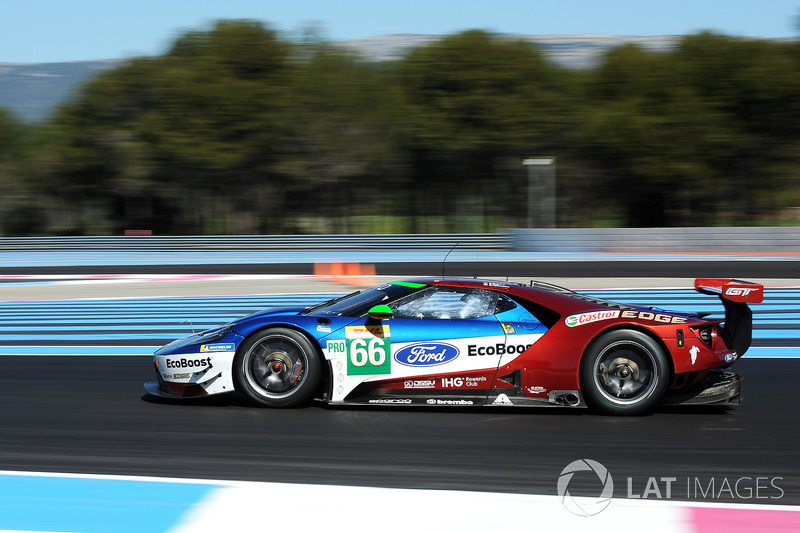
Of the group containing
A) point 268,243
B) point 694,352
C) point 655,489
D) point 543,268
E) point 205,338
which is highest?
point 205,338

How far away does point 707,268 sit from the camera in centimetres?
1931

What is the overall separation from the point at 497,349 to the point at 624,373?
919mm

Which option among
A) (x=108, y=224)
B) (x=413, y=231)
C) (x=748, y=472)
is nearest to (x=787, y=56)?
(x=413, y=231)

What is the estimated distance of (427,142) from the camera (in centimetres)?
3247

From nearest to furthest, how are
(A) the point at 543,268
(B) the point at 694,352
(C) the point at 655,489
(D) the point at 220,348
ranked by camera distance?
(C) the point at 655,489
(B) the point at 694,352
(D) the point at 220,348
(A) the point at 543,268

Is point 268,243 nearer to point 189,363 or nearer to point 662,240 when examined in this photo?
point 662,240

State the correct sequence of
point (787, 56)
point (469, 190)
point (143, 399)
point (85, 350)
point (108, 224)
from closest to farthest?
point (143, 399) → point (85, 350) → point (787, 56) → point (469, 190) → point (108, 224)

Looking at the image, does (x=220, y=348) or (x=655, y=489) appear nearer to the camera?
(x=655, y=489)

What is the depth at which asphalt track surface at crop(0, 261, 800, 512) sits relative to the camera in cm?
473

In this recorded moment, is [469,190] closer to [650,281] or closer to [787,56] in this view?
[787,56]

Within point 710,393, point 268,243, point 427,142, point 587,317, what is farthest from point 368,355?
point 427,142

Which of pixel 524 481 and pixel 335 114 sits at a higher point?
pixel 335 114

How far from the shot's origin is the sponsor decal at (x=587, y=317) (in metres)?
6.06

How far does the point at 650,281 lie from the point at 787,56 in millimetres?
18605
